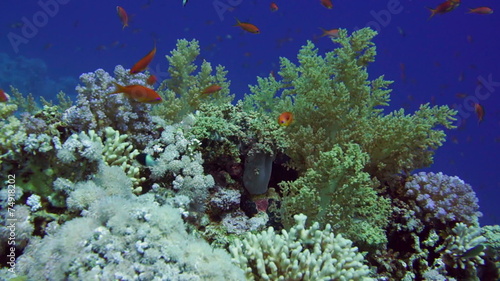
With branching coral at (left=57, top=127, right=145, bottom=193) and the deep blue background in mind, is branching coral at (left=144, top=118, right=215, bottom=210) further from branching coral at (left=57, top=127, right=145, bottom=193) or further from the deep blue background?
the deep blue background

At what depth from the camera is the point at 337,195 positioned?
3836 millimetres

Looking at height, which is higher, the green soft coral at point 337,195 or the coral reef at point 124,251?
the green soft coral at point 337,195

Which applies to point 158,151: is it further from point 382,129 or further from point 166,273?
point 382,129

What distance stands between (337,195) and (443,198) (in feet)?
8.76

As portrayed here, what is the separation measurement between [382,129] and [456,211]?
6.29 ft

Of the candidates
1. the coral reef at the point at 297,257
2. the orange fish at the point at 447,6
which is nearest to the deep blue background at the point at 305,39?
the orange fish at the point at 447,6

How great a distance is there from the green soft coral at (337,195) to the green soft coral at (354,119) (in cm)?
75

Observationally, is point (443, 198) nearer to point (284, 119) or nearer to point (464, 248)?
point (464, 248)

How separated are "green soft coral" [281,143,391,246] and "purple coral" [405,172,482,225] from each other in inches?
62.6

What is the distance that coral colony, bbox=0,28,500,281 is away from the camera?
7.91 ft

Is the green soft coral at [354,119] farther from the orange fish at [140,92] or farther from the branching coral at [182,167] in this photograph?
the orange fish at [140,92]

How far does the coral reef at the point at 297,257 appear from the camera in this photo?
2.93 meters

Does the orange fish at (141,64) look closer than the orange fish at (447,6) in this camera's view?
Yes

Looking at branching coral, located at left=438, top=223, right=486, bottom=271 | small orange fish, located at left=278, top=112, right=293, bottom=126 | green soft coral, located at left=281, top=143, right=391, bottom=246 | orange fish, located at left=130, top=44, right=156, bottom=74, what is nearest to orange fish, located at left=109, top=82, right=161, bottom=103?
orange fish, located at left=130, top=44, right=156, bottom=74
